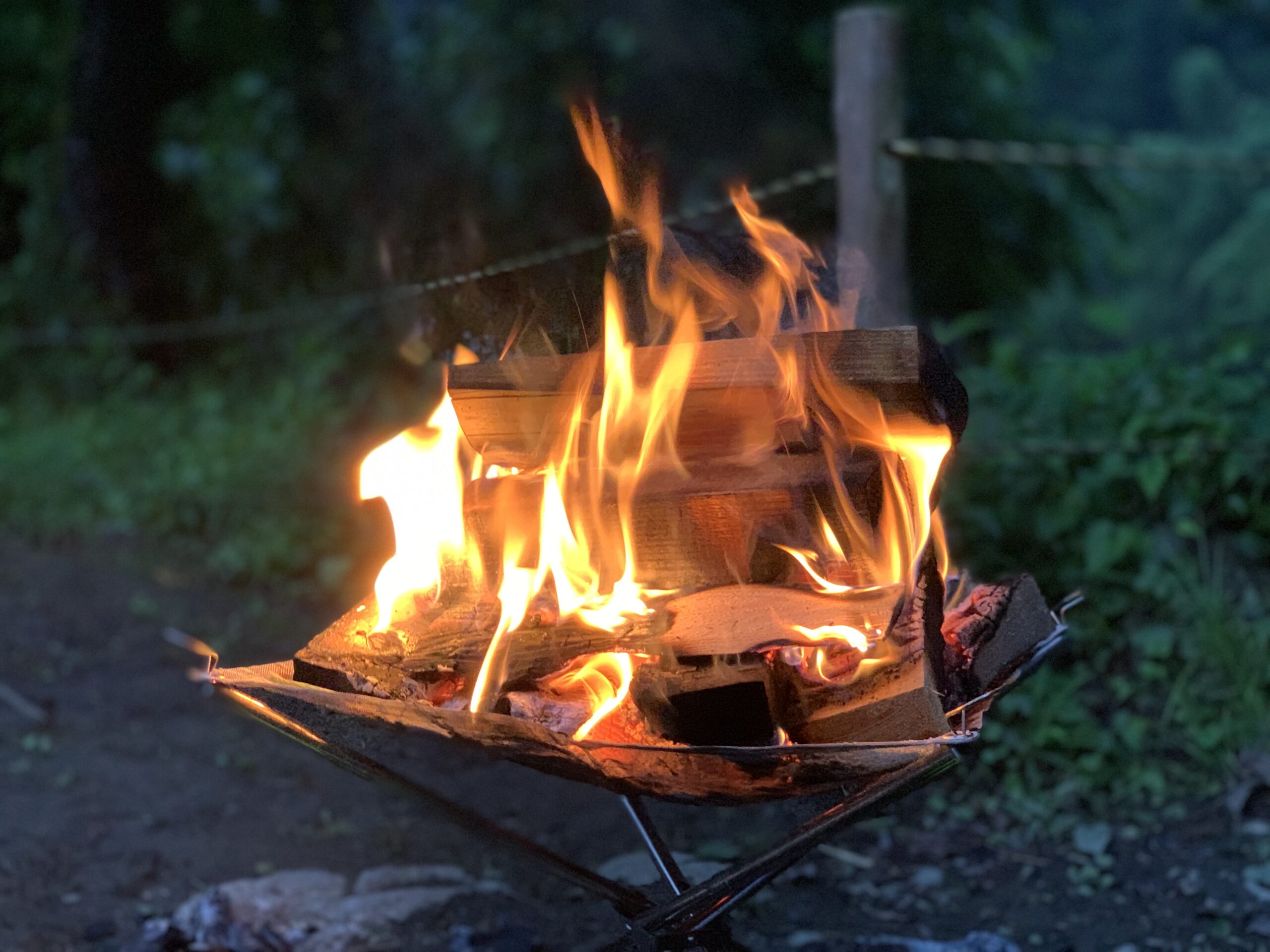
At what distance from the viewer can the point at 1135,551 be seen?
3336mm

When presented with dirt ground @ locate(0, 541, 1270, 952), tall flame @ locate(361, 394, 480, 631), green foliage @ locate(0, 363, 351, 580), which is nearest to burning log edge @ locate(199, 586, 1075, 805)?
tall flame @ locate(361, 394, 480, 631)

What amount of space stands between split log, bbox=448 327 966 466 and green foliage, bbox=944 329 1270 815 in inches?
65.0

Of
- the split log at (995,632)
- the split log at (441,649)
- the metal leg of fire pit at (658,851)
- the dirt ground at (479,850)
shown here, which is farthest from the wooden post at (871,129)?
the split log at (441,649)

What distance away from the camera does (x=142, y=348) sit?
24.3 ft

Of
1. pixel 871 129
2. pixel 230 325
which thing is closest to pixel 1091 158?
pixel 871 129

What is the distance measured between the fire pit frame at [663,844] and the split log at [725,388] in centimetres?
45

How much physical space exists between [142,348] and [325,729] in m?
6.50

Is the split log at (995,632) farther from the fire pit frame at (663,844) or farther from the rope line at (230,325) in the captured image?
the rope line at (230,325)

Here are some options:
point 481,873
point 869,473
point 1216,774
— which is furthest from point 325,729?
point 1216,774

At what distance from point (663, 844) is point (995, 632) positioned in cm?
63

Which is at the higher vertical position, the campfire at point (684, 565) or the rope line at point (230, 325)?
the rope line at point (230, 325)

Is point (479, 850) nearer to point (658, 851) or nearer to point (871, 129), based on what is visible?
point (658, 851)

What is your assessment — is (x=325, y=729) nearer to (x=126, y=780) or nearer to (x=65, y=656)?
(x=126, y=780)

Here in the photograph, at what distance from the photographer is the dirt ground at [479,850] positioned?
2.47 m
